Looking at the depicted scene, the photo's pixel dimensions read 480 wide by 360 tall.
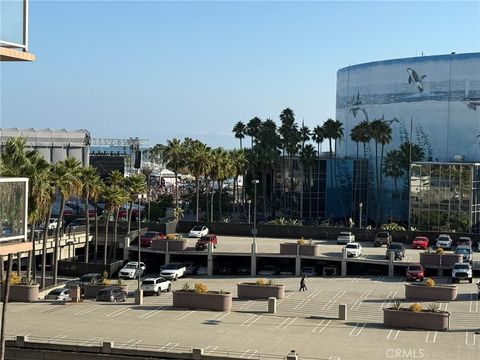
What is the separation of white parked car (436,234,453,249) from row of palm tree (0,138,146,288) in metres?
25.8

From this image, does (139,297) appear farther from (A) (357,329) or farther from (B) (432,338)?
(B) (432,338)

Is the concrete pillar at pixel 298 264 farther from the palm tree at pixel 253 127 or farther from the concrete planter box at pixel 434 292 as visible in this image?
the palm tree at pixel 253 127

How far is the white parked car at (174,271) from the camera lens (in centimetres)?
6147

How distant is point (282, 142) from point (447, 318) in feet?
257

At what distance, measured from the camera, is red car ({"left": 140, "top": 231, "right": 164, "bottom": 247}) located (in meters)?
72.1

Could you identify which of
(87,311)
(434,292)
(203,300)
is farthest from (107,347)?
(434,292)

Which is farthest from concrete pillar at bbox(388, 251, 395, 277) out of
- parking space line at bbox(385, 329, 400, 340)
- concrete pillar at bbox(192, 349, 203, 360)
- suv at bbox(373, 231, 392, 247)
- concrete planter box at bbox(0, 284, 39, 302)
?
concrete pillar at bbox(192, 349, 203, 360)

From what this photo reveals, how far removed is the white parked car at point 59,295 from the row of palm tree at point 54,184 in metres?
2.86

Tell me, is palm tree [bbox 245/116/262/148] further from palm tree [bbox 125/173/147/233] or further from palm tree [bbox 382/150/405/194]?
palm tree [bbox 125/173/147/233]

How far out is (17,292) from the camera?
5109 cm

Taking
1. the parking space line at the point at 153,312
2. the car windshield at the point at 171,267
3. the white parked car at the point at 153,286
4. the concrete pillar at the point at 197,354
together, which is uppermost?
the car windshield at the point at 171,267

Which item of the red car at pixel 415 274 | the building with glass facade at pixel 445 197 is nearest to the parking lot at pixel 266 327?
the red car at pixel 415 274

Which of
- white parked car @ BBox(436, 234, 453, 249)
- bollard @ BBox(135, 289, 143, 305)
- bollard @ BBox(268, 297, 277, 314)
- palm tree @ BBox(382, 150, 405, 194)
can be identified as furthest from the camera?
palm tree @ BBox(382, 150, 405, 194)

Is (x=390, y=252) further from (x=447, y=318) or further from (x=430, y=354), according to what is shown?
(x=430, y=354)
